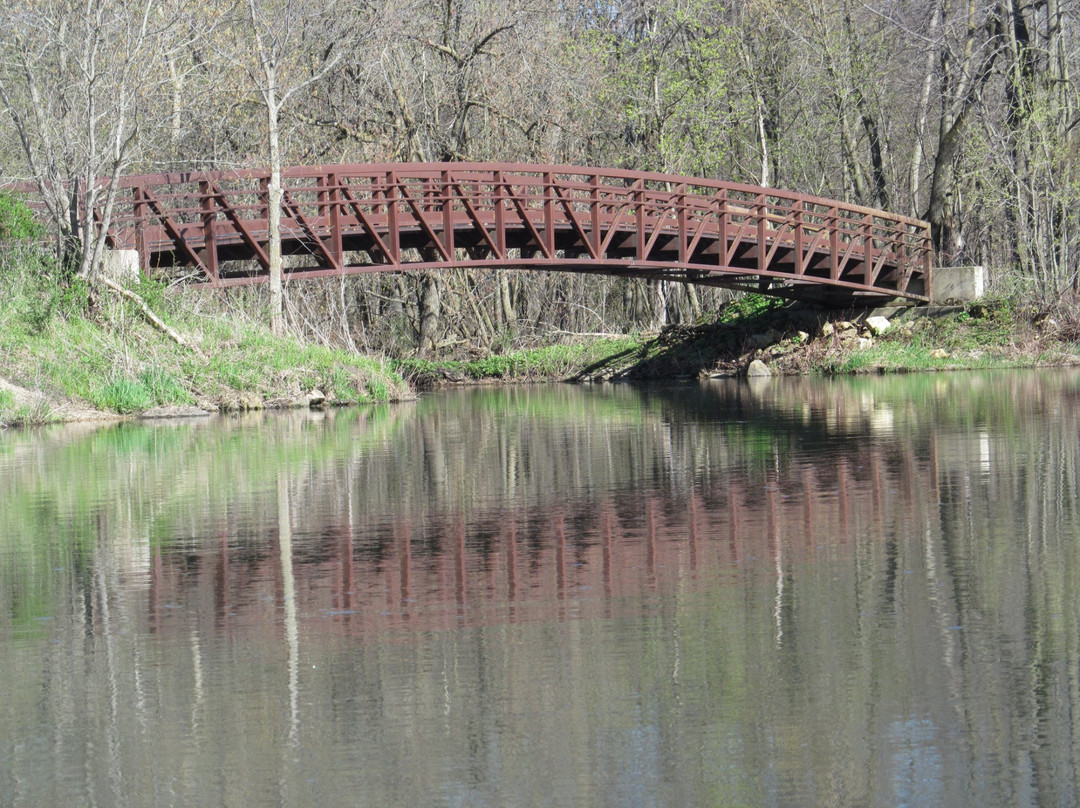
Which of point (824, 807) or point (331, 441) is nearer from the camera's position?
point (824, 807)

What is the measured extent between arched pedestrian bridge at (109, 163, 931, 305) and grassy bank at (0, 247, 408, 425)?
1.93m

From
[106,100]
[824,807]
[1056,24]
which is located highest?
[1056,24]

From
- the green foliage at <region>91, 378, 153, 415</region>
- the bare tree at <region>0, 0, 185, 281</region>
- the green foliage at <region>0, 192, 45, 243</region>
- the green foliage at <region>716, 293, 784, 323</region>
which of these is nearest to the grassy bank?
the green foliage at <region>91, 378, 153, 415</region>

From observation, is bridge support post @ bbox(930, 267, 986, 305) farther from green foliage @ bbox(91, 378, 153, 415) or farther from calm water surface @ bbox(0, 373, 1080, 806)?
calm water surface @ bbox(0, 373, 1080, 806)

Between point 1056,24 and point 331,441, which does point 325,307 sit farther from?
point 331,441

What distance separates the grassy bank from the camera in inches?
898

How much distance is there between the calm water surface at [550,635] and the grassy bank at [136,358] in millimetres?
9052

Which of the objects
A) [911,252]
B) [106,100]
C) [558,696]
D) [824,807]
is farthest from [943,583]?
[911,252]

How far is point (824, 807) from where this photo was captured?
15.4 feet

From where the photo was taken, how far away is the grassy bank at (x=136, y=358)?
2280cm

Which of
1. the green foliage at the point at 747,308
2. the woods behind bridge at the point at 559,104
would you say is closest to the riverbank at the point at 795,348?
the green foliage at the point at 747,308

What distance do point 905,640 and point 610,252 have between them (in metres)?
28.1

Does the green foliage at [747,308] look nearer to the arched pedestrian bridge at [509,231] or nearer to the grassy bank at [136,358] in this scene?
the arched pedestrian bridge at [509,231]

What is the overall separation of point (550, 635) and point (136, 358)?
18291 millimetres
